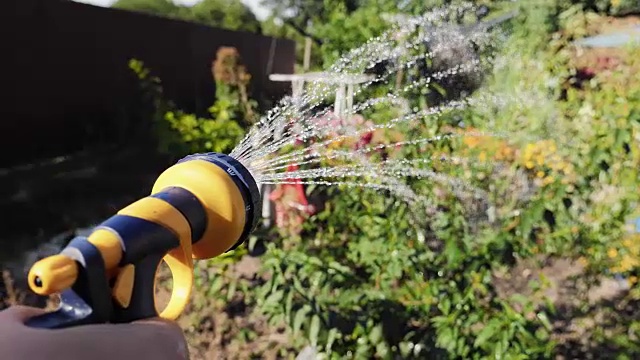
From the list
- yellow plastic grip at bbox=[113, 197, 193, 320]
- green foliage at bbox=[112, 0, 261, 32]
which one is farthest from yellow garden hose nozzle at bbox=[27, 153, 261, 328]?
green foliage at bbox=[112, 0, 261, 32]

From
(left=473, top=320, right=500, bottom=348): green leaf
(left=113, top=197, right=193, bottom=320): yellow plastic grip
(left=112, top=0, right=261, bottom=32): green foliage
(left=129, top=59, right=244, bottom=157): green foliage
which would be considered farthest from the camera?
(left=112, top=0, right=261, bottom=32): green foliage

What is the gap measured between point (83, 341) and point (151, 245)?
0.15 m

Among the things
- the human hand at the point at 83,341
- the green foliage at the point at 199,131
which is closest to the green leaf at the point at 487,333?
the human hand at the point at 83,341

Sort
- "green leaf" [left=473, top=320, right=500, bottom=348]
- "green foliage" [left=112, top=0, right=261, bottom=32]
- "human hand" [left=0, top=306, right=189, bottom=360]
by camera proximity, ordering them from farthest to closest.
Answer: "green foliage" [left=112, top=0, right=261, bottom=32] < "green leaf" [left=473, top=320, right=500, bottom=348] < "human hand" [left=0, top=306, right=189, bottom=360]

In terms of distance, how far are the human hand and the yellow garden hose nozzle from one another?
19 millimetres

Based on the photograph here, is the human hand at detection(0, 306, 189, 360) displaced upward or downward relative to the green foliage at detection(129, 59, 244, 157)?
upward

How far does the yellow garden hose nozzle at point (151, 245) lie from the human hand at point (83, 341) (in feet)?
0.06

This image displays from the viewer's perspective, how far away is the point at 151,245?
0.65 m

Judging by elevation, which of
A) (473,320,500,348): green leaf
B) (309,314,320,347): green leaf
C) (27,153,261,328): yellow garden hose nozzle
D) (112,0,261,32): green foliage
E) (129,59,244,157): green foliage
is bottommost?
(309,314,320,347): green leaf

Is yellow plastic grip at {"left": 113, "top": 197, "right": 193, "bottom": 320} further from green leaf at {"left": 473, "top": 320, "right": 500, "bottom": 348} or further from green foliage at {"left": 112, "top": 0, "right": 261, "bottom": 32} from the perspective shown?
A: green foliage at {"left": 112, "top": 0, "right": 261, "bottom": 32}

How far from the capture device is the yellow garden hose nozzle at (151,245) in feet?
1.84

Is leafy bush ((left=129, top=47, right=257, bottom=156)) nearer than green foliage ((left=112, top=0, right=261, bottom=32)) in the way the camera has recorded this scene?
Yes

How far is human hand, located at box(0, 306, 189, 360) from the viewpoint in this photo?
0.50m

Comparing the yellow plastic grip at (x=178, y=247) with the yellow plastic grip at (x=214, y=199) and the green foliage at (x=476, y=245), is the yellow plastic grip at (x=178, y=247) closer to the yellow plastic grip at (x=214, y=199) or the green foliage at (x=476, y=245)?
the yellow plastic grip at (x=214, y=199)
